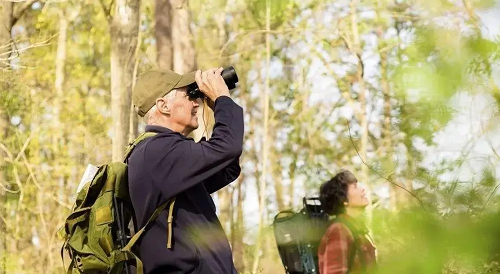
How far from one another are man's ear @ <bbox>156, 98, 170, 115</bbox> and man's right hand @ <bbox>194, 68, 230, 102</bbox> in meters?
0.19

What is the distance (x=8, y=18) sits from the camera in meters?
18.5

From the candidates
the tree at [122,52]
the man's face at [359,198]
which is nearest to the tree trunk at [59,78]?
the tree at [122,52]

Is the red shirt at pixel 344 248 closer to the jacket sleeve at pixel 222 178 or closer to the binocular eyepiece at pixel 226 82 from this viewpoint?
the jacket sleeve at pixel 222 178

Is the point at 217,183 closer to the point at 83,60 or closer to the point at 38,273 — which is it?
the point at 38,273

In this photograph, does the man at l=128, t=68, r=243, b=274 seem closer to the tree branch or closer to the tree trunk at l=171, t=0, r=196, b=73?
the tree trunk at l=171, t=0, r=196, b=73

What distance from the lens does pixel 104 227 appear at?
2.55 m

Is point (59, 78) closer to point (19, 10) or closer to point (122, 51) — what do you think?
point (19, 10)

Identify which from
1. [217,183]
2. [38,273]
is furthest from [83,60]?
[217,183]

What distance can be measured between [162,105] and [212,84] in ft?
0.86

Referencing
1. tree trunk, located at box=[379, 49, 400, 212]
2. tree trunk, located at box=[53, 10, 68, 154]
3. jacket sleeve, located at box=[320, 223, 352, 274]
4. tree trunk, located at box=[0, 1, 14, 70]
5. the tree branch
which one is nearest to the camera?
tree trunk, located at box=[379, 49, 400, 212]

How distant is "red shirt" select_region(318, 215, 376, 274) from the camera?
89 cm

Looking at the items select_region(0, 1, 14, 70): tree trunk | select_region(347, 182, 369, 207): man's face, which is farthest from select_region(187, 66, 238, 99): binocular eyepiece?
select_region(0, 1, 14, 70): tree trunk

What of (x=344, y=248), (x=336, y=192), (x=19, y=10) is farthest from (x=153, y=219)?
(x=19, y=10)

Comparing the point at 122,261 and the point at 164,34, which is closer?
the point at 122,261
